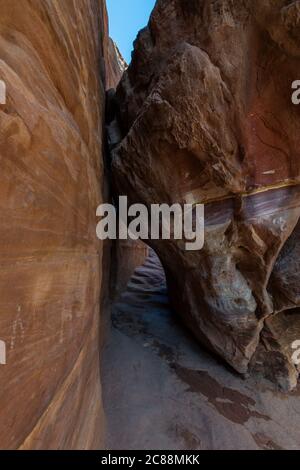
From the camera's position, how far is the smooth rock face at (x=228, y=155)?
2.83 meters

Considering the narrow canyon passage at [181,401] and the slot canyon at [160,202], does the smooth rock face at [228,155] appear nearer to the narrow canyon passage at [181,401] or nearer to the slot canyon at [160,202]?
the slot canyon at [160,202]

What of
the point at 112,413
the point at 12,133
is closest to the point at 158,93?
the point at 12,133

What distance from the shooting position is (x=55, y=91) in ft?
5.95

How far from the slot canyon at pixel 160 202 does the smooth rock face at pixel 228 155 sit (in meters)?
0.02

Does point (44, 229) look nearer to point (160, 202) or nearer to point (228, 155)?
point (160, 202)

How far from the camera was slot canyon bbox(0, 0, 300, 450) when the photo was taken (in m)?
1.34

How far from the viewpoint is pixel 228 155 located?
3.19 m

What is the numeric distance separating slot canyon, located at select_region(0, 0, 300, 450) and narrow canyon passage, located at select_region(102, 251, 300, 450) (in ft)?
0.08

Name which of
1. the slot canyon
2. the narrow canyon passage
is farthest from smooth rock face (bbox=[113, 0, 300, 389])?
the narrow canyon passage

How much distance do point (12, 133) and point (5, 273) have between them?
2.47ft

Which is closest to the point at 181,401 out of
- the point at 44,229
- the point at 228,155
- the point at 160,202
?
the point at 160,202

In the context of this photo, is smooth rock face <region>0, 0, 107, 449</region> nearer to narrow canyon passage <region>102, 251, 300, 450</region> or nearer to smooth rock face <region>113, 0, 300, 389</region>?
narrow canyon passage <region>102, 251, 300, 450</region>

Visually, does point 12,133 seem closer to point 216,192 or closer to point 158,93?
point 158,93

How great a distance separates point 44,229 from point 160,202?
2.34 meters
